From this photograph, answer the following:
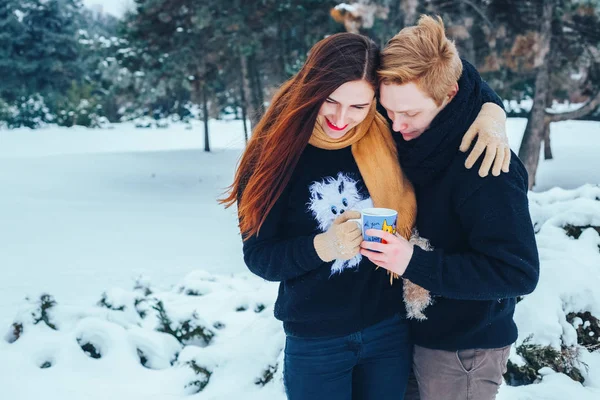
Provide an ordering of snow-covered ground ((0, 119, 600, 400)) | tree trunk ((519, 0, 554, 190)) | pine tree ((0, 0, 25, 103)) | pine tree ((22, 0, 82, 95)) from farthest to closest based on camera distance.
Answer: pine tree ((22, 0, 82, 95))
pine tree ((0, 0, 25, 103))
tree trunk ((519, 0, 554, 190))
snow-covered ground ((0, 119, 600, 400))

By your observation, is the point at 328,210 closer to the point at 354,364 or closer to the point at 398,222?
the point at 398,222

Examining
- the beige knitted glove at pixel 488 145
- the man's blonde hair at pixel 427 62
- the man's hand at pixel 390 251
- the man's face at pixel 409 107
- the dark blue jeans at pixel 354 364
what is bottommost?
the dark blue jeans at pixel 354 364

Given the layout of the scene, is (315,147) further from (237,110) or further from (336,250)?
(237,110)

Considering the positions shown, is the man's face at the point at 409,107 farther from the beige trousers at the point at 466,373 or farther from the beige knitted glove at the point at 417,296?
the beige trousers at the point at 466,373

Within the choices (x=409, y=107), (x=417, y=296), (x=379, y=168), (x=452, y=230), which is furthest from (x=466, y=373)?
(x=409, y=107)

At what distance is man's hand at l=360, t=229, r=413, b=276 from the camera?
5.53ft

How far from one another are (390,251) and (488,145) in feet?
1.44

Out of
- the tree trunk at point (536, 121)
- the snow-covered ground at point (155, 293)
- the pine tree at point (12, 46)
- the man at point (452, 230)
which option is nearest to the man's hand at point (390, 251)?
the man at point (452, 230)

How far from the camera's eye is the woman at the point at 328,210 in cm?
187

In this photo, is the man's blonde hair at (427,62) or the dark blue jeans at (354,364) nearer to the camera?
the man's blonde hair at (427,62)

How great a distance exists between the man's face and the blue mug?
1.11ft

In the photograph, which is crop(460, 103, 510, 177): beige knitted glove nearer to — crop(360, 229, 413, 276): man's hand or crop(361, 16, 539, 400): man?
crop(361, 16, 539, 400): man

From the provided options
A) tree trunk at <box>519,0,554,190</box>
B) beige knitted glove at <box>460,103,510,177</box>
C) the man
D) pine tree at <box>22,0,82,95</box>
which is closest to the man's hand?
the man

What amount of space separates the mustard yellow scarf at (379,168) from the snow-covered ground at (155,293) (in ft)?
1.63
